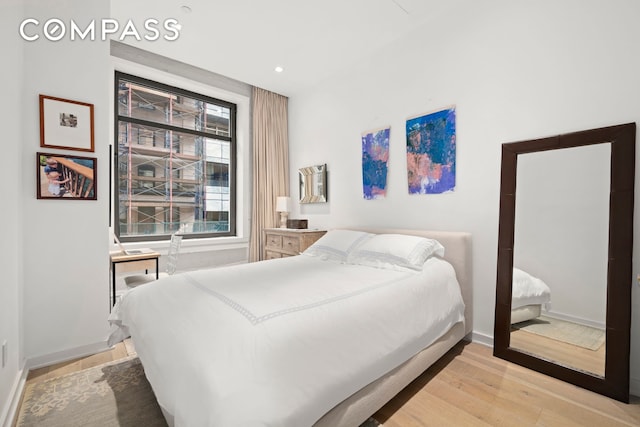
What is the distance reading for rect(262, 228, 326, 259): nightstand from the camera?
11.9 feet

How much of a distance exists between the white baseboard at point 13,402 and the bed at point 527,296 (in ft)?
10.5

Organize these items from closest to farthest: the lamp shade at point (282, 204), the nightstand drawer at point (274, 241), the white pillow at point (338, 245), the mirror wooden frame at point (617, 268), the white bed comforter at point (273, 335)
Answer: the white bed comforter at point (273, 335), the mirror wooden frame at point (617, 268), the white pillow at point (338, 245), the nightstand drawer at point (274, 241), the lamp shade at point (282, 204)

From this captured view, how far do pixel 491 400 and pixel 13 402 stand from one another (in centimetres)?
275

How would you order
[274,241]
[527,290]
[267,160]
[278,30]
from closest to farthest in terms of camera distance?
[527,290] → [278,30] → [274,241] → [267,160]

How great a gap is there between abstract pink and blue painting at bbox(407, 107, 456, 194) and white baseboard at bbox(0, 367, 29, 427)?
127 inches

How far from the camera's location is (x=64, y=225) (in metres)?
2.24

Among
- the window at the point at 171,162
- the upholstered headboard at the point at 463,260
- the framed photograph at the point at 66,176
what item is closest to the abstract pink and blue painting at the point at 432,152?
the upholstered headboard at the point at 463,260

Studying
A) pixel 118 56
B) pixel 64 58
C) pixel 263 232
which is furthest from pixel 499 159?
pixel 118 56

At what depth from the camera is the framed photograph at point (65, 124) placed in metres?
2.15

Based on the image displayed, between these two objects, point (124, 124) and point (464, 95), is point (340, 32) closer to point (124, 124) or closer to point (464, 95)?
point (464, 95)

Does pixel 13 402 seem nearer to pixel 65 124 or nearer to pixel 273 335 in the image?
pixel 273 335

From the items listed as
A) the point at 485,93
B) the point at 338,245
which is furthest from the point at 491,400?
the point at 485,93

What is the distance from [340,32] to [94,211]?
2829mm

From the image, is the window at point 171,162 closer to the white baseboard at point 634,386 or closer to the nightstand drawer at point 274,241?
the nightstand drawer at point 274,241
